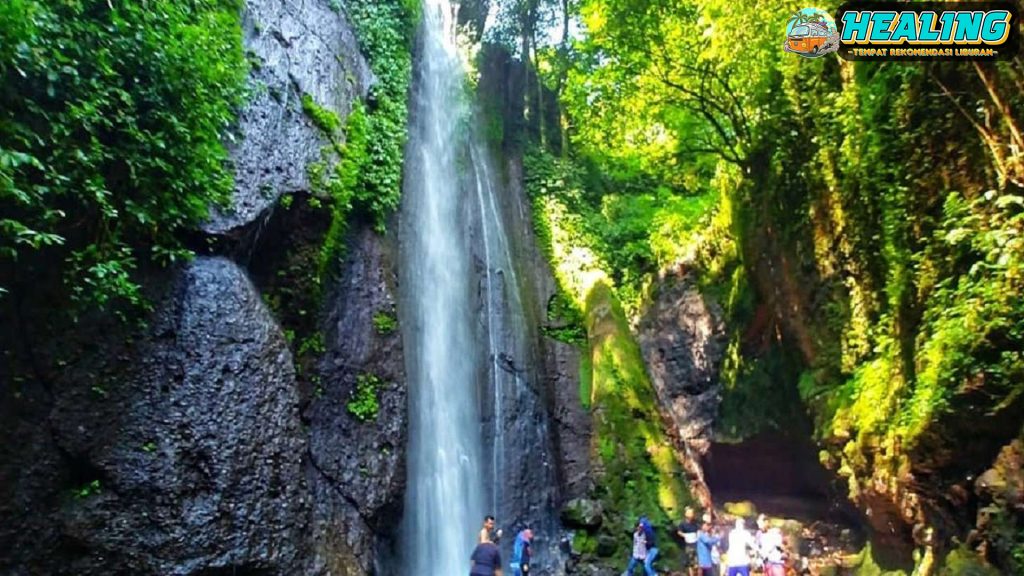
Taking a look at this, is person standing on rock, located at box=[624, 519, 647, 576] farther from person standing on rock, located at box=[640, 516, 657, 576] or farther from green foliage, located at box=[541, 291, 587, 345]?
green foliage, located at box=[541, 291, 587, 345]

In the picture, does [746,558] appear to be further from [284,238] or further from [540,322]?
[284,238]

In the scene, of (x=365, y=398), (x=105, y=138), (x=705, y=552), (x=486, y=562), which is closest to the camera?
(x=105, y=138)

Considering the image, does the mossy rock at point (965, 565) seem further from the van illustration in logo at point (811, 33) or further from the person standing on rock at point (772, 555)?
the van illustration in logo at point (811, 33)

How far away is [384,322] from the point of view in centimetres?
1055

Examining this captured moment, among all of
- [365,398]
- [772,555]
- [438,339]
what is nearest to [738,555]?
[772,555]

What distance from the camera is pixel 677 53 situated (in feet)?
45.6

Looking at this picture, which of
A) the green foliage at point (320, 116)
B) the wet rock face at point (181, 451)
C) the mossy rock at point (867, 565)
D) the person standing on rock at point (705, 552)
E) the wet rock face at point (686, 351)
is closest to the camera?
the wet rock face at point (181, 451)

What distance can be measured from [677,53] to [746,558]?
382 inches

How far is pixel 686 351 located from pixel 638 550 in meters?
7.87

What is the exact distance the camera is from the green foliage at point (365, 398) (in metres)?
9.67

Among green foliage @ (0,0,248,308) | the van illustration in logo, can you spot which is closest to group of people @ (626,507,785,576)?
the van illustration in logo

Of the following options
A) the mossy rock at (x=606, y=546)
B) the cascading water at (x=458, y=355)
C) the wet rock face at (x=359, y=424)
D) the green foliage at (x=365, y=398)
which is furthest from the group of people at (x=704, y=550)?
the green foliage at (x=365, y=398)

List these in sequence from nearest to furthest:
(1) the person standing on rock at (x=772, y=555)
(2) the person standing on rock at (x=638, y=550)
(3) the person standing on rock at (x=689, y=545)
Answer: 1. (1) the person standing on rock at (x=772, y=555)
2. (2) the person standing on rock at (x=638, y=550)
3. (3) the person standing on rock at (x=689, y=545)

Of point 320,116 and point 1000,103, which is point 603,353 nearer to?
point 320,116
